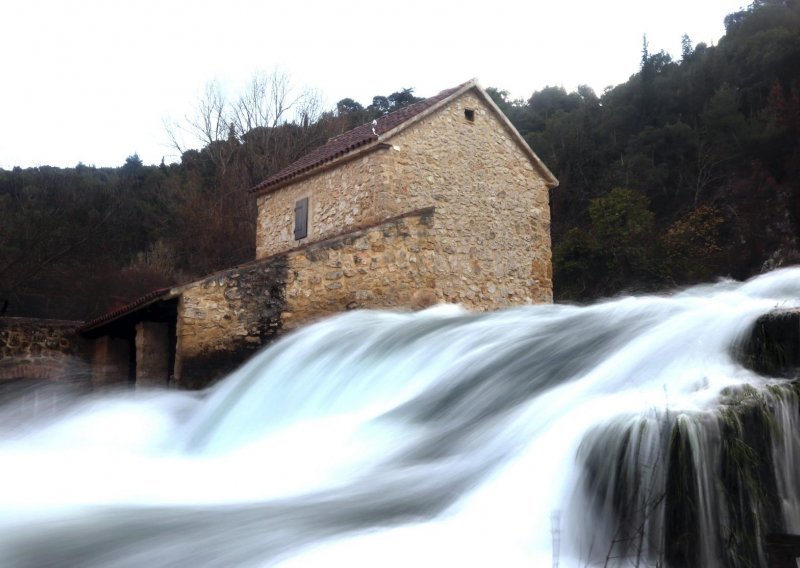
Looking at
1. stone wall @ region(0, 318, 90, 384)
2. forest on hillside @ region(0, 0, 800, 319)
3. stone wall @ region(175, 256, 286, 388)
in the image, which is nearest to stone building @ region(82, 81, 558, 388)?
stone wall @ region(175, 256, 286, 388)

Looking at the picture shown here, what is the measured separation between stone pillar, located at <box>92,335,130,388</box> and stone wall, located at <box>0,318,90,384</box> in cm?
25

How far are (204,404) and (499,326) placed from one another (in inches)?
147

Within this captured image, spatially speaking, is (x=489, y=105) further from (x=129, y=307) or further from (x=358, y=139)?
(x=129, y=307)

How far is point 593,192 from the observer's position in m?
33.4

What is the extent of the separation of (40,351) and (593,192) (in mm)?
24852

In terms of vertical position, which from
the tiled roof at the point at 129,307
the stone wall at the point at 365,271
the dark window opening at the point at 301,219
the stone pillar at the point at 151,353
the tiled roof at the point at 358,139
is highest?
the tiled roof at the point at 358,139

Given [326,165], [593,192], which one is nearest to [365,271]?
[326,165]

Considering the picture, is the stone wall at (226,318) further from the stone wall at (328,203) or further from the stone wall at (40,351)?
the stone wall at (40,351)

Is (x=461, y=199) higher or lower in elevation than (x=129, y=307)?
higher

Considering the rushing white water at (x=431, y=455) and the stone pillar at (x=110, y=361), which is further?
the stone pillar at (x=110, y=361)

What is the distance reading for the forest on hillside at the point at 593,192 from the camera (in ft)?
77.7

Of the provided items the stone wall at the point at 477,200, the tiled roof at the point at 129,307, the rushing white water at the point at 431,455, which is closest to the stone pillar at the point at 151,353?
the tiled roof at the point at 129,307

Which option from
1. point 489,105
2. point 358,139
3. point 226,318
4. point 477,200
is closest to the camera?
point 226,318

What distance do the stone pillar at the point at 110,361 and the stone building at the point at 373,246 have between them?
1.0 inches
